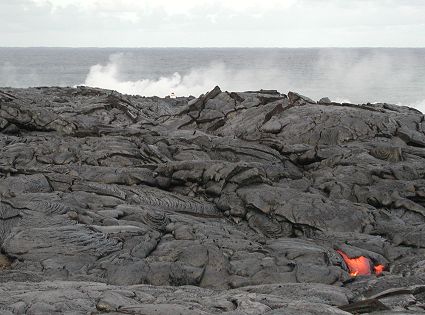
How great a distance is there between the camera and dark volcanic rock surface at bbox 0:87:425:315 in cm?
1183

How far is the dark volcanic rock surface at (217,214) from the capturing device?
11.8 m

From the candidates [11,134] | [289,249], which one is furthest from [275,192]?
[11,134]

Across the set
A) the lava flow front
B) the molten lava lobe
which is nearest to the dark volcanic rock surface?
the lava flow front

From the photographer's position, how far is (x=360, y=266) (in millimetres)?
16219

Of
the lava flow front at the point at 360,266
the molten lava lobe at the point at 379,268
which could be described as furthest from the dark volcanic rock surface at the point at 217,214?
the molten lava lobe at the point at 379,268

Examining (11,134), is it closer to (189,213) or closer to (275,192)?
(189,213)

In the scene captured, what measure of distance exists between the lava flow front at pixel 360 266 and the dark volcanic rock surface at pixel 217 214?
318 millimetres

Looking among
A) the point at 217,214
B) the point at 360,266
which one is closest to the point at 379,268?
the point at 360,266

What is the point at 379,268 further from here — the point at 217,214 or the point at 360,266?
the point at 217,214

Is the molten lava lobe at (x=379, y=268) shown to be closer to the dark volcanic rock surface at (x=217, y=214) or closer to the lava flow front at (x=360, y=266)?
the lava flow front at (x=360, y=266)

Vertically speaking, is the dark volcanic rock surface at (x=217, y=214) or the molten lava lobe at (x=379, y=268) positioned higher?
the dark volcanic rock surface at (x=217, y=214)

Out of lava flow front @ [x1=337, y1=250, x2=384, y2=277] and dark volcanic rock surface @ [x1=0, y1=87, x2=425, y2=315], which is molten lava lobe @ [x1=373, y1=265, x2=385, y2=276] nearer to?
lava flow front @ [x1=337, y1=250, x2=384, y2=277]

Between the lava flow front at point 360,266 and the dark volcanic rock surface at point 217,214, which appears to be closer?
the dark volcanic rock surface at point 217,214

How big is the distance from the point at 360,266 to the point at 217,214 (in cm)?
623
